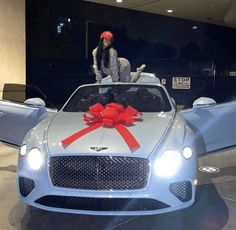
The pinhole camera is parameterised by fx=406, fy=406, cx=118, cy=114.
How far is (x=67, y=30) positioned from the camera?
57.2 feet

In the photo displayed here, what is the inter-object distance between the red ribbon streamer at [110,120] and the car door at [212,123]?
2.81 feet

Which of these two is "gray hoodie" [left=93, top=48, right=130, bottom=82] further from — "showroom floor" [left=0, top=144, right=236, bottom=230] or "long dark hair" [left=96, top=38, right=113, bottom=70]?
"showroom floor" [left=0, top=144, right=236, bottom=230]

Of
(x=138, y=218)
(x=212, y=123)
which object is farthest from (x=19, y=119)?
(x=212, y=123)

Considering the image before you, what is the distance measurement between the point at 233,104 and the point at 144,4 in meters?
10.8

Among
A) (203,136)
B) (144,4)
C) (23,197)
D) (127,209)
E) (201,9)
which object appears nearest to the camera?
(127,209)

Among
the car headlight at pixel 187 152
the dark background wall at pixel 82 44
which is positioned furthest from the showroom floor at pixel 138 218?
the dark background wall at pixel 82 44

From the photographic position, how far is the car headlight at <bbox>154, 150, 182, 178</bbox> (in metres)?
3.58

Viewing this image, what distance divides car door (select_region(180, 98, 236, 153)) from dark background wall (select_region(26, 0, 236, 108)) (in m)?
10.8

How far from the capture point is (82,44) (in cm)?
1789

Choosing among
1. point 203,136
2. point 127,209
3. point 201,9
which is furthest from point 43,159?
point 201,9

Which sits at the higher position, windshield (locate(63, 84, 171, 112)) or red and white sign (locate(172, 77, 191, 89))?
windshield (locate(63, 84, 171, 112))

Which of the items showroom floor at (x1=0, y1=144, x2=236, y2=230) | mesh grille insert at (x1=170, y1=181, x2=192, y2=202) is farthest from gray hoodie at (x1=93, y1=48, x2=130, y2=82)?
mesh grille insert at (x1=170, y1=181, x2=192, y2=202)

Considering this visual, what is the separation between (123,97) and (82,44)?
13.0m

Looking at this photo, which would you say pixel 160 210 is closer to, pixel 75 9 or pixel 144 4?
pixel 144 4
